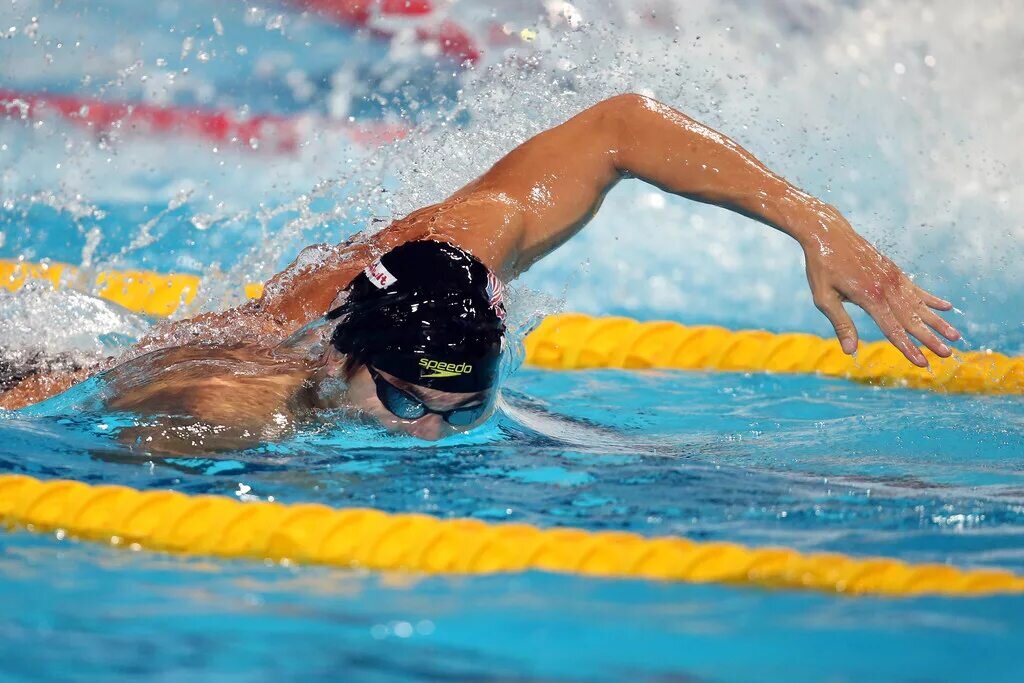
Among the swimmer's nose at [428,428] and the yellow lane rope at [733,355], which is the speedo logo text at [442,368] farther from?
the yellow lane rope at [733,355]

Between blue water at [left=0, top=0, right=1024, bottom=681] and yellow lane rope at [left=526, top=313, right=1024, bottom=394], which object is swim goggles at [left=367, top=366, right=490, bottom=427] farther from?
yellow lane rope at [left=526, top=313, right=1024, bottom=394]

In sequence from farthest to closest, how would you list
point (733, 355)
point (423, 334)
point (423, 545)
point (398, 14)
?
point (398, 14) → point (733, 355) → point (423, 334) → point (423, 545)

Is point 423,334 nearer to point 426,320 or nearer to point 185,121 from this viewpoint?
point 426,320

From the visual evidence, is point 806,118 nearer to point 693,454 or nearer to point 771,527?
point 693,454

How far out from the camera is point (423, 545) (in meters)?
2.15

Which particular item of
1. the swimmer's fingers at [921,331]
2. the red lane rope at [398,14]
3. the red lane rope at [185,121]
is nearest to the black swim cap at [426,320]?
the swimmer's fingers at [921,331]

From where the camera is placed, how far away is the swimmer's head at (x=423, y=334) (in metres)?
2.41

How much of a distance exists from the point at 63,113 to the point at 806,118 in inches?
142

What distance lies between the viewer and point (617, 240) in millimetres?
5617

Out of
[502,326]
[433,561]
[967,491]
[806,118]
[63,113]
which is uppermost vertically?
[806,118]

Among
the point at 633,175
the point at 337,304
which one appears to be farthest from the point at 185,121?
the point at 337,304

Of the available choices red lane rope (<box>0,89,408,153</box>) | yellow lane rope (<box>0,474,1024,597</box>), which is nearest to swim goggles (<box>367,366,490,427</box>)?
yellow lane rope (<box>0,474,1024,597</box>)

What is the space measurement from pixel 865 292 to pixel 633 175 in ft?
2.16

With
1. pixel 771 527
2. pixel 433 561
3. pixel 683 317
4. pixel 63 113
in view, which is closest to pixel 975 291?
pixel 683 317
